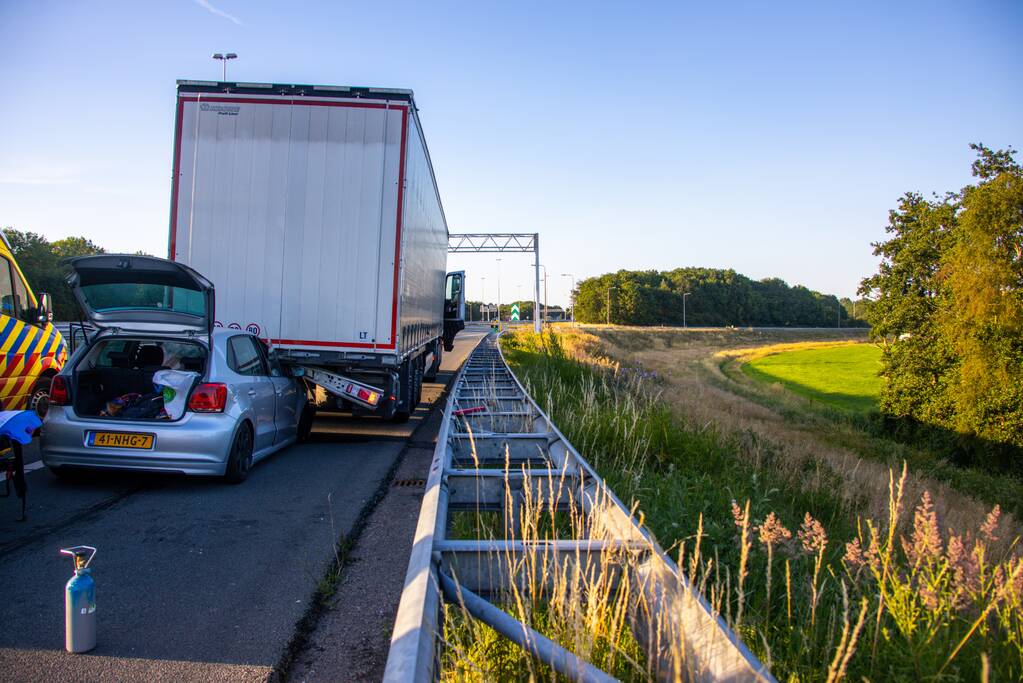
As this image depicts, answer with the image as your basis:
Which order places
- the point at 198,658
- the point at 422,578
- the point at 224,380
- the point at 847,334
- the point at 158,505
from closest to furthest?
the point at 422,578 → the point at 198,658 → the point at 158,505 → the point at 224,380 → the point at 847,334

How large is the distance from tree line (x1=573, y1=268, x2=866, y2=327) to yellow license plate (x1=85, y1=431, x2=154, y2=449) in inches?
4780

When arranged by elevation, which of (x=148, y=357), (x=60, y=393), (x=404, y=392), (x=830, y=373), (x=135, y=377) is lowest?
(x=830, y=373)

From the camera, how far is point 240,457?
22.1ft

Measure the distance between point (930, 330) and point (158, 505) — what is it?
24.4 m

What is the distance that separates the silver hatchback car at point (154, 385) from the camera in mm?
6207

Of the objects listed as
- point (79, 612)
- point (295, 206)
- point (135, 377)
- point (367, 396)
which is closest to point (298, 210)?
point (295, 206)

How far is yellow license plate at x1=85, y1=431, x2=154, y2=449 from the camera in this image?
20.2ft

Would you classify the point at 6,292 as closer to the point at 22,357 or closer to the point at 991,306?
the point at 22,357

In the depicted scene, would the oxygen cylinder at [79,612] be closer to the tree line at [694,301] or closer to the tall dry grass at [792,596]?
the tall dry grass at [792,596]

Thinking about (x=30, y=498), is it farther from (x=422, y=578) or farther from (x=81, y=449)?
(x=422, y=578)

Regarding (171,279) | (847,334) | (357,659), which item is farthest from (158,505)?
(847,334)

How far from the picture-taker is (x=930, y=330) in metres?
23.2

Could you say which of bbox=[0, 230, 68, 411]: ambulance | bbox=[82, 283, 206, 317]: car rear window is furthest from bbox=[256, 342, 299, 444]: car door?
bbox=[0, 230, 68, 411]: ambulance

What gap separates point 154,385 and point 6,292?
3.38 meters
